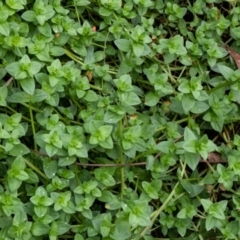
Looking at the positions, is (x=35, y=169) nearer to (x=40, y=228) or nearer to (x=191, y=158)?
(x=40, y=228)

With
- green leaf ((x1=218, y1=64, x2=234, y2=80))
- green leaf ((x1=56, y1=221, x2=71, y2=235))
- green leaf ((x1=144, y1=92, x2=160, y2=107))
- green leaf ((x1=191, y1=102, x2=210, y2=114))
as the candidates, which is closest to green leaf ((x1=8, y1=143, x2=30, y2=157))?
green leaf ((x1=56, y1=221, x2=71, y2=235))

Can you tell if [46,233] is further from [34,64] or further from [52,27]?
[52,27]

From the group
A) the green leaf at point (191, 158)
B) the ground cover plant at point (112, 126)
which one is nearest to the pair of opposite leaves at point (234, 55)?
the ground cover plant at point (112, 126)

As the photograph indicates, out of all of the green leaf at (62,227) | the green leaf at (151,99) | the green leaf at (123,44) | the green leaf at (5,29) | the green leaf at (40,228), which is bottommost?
the green leaf at (62,227)

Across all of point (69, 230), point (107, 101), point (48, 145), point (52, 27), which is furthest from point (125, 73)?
point (69, 230)

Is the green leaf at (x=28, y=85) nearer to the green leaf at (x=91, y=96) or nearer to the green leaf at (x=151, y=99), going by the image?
the green leaf at (x=91, y=96)

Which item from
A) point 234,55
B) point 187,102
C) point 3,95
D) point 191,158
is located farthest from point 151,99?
point 3,95

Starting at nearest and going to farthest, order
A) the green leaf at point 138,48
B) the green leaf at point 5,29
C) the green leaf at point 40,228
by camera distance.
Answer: the green leaf at point 40,228
the green leaf at point 5,29
the green leaf at point 138,48

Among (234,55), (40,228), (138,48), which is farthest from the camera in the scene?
(234,55)
